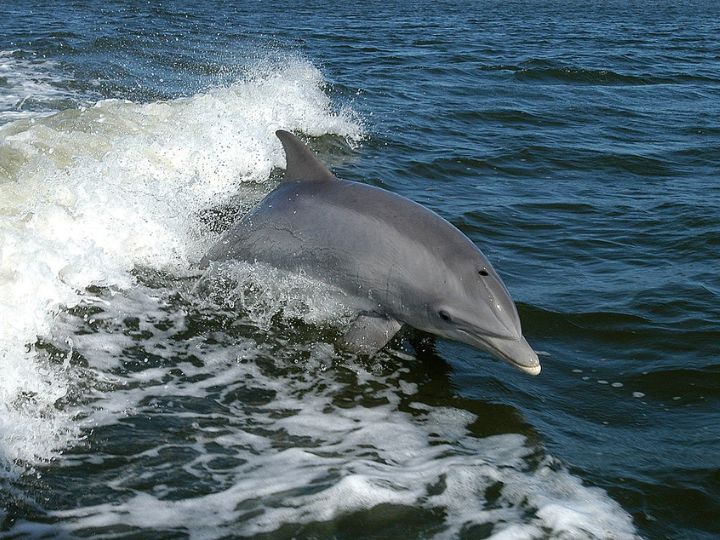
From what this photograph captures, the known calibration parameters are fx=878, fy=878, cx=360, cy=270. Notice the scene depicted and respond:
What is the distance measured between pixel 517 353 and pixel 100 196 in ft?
16.2

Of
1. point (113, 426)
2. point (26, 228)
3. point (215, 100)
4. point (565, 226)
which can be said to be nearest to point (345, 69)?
point (215, 100)

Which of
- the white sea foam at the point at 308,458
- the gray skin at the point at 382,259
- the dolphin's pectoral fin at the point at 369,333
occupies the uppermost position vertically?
the gray skin at the point at 382,259

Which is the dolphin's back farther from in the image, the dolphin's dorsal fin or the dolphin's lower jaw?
the dolphin's lower jaw

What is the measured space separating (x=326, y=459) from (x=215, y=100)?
37.4ft

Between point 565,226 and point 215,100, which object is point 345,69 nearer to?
point 215,100

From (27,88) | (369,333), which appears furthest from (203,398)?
(27,88)

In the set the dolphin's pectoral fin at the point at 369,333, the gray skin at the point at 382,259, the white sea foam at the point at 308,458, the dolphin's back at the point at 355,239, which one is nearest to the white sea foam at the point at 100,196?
the white sea foam at the point at 308,458

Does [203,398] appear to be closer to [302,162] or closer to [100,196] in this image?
[302,162]

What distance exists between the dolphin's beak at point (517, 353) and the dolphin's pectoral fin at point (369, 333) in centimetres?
89

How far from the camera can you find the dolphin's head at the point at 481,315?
6352 millimetres

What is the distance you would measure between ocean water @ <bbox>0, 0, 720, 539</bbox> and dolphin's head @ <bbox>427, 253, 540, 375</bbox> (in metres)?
0.37

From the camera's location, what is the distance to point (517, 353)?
248 inches

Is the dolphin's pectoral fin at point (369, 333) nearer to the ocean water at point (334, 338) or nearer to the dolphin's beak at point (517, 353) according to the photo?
the ocean water at point (334, 338)

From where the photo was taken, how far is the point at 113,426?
18.3 ft
